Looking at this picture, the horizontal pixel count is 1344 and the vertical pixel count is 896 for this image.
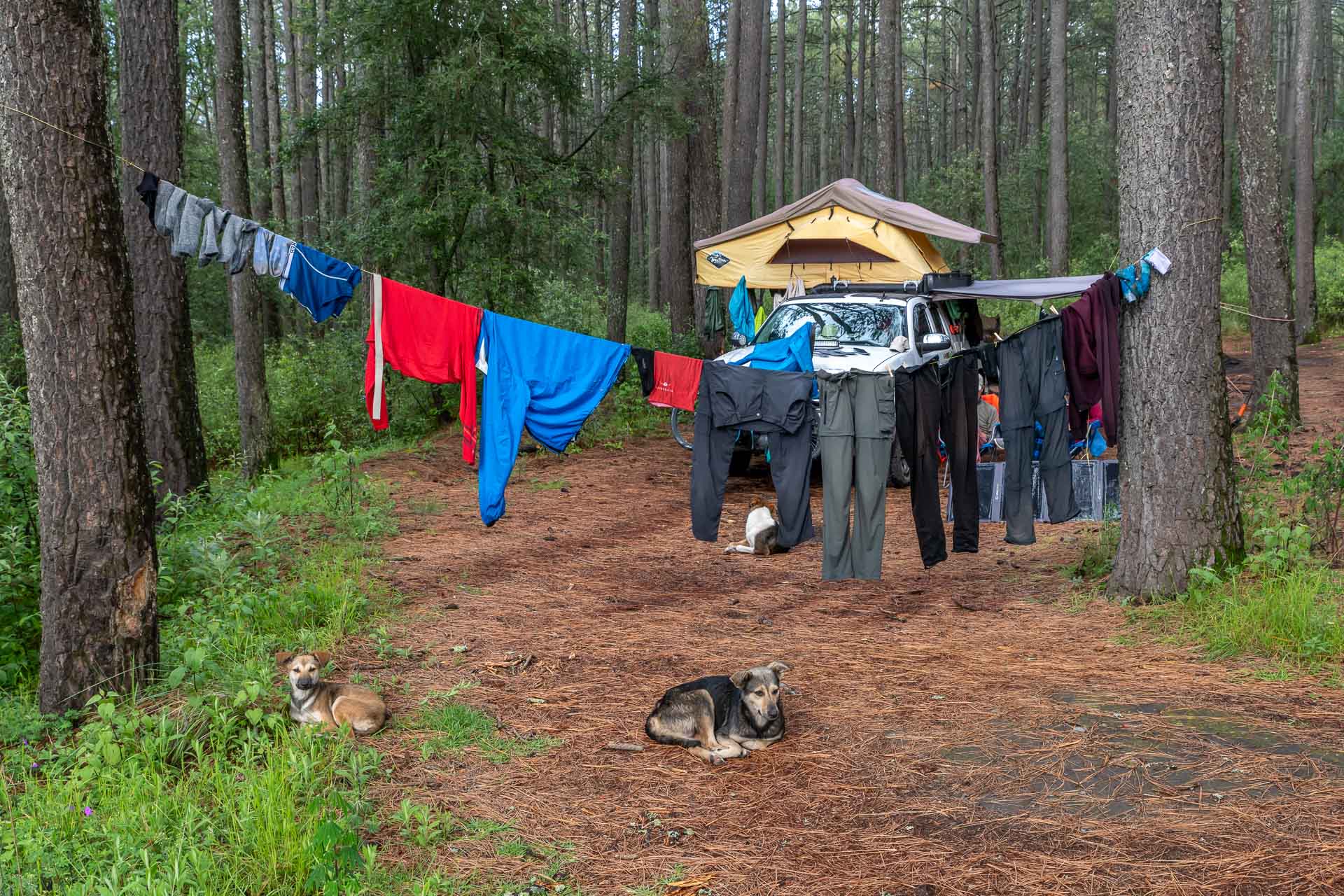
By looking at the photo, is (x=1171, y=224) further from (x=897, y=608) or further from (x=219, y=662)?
(x=219, y=662)

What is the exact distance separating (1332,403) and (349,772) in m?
14.5

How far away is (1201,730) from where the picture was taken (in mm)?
4938

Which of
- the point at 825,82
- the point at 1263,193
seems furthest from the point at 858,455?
the point at 825,82

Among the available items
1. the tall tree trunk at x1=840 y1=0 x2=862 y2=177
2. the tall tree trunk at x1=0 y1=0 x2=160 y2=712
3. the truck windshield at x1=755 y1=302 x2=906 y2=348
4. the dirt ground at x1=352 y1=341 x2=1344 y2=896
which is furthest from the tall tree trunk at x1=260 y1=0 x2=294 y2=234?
the tall tree trunk at x1=840 y1=0 x2=862 y2=177

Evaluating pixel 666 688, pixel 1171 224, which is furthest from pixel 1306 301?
pixel 666 688

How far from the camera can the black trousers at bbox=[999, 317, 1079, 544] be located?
23.1 feet

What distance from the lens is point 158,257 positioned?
9672 millimetres

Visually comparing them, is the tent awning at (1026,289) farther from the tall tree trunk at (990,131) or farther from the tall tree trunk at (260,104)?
→ the tall tree trunk at (260,104)

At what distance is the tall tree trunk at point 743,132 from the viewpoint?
18031 millimetres

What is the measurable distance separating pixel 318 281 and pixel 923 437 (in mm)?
4147

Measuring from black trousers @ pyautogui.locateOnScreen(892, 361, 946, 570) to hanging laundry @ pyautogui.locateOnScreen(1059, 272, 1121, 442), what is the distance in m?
0.92

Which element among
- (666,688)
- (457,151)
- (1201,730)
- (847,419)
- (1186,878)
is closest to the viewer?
(1186,878)

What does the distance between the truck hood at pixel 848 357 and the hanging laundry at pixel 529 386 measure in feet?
11.4

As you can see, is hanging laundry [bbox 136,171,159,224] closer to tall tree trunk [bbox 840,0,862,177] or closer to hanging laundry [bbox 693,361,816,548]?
hanging laundry [bbox 693,361,816,548]
